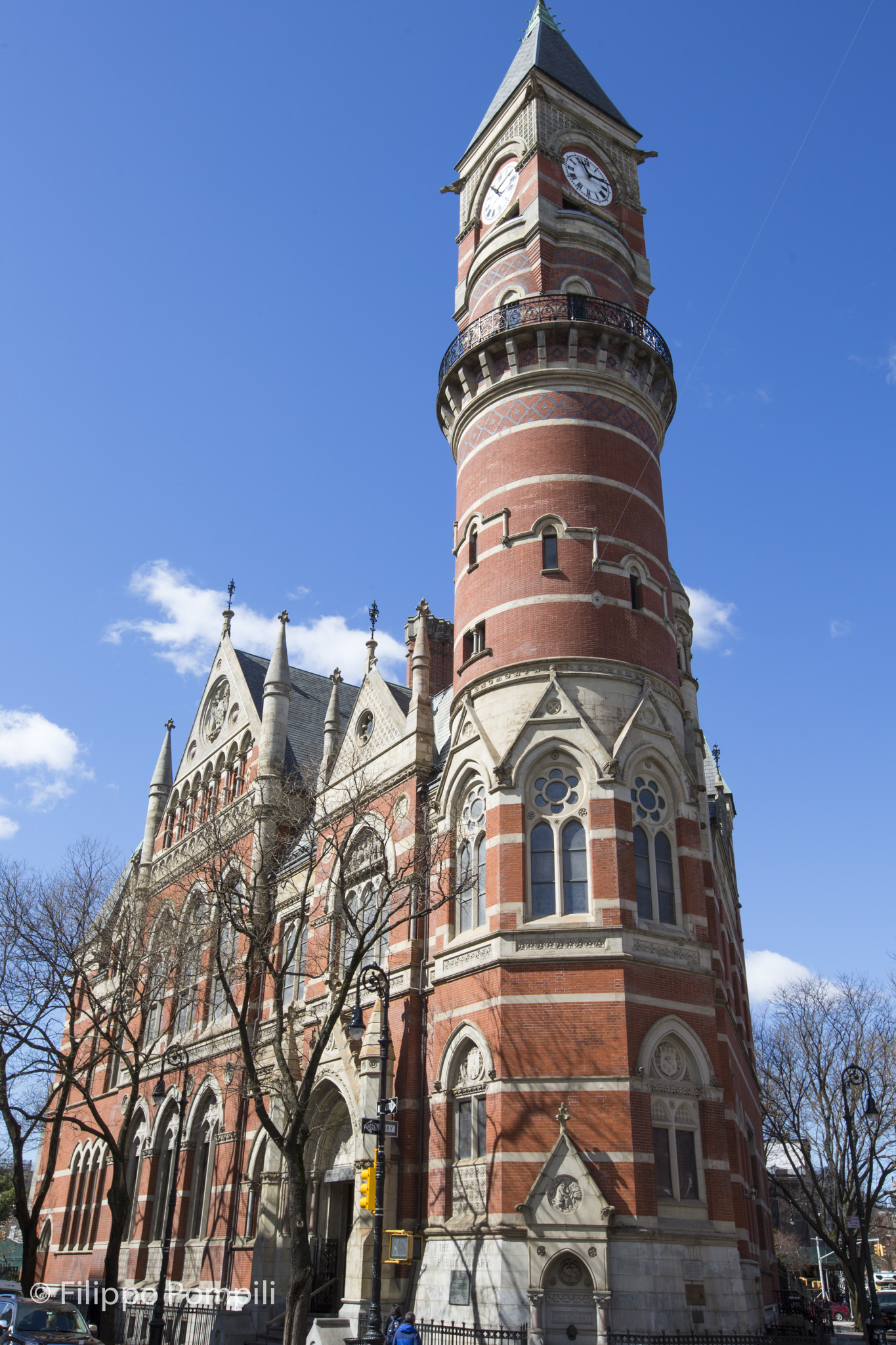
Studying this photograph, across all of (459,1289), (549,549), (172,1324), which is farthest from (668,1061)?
(172,1324)

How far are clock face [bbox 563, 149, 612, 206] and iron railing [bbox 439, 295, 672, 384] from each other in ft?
16.0

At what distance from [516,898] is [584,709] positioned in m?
4.34

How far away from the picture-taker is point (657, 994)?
21188 mm

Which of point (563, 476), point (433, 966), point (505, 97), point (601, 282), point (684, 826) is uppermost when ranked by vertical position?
point (505, 97)

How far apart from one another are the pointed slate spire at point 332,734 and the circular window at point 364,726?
1367 mm

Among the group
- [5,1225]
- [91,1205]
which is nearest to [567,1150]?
[91,1205]

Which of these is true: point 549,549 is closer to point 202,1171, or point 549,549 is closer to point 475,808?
point 475,808

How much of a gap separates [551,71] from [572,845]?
80.1ft

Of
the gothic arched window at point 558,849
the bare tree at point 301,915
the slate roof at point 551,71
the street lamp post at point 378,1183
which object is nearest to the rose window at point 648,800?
the gothic arched window at point 558,849

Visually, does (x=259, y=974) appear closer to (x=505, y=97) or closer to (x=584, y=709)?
(x=584, y=709)

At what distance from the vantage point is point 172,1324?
29062 millimetres

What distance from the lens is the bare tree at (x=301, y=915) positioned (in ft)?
65.9

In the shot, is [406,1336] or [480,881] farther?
[480,881]

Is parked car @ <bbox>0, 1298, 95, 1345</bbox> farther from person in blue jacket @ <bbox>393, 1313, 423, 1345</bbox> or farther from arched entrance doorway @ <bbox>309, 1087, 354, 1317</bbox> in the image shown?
arched entrance doorway @ <bbox>309, 1087, 354, 1317</bbox>
